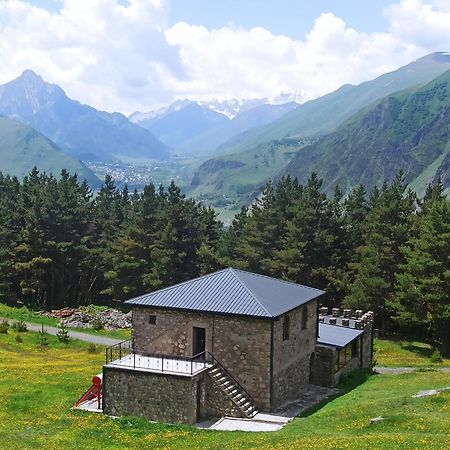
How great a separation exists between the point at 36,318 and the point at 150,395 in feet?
156

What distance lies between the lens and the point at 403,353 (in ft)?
199

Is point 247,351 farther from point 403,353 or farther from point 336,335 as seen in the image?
point 403,353

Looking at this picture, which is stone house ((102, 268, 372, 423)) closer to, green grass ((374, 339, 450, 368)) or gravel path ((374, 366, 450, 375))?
gravel path ((374, 366, 450, 375))

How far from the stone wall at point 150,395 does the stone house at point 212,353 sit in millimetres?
49

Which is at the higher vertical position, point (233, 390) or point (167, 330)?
point (167, 330)

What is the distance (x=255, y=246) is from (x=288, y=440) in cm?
5280

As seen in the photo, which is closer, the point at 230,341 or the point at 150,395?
the point at 150,395

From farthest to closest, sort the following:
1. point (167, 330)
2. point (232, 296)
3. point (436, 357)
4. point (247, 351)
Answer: point (436, 357) → point (167, 330) → point (232, 296) → point (247, 351)

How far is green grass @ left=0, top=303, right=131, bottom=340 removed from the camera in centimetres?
6675

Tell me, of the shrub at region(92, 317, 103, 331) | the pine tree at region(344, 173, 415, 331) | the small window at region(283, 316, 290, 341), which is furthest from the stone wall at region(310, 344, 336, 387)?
the shrub at region(92, 317, 103, 331)

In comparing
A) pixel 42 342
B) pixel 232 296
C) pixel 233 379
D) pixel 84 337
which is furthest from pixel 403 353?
pixel 42 342

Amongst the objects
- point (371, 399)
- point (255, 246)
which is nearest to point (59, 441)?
point (371, 399)

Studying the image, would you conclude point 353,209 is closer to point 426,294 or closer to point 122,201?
point 426,294

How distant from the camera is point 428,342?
2611 inches
